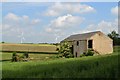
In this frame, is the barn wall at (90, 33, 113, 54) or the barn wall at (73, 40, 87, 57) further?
the barn wall at (73, 40, 87, 57)

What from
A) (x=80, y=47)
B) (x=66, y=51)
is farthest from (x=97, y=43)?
(x=66, y=51)

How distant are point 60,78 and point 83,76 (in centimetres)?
142

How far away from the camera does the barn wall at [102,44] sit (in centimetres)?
7362

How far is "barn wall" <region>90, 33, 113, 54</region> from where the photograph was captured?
73.6 metres

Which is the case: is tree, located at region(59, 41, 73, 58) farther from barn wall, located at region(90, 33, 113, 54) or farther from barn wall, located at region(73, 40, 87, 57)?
barn wall, located at region(90, 33, 113, 54)

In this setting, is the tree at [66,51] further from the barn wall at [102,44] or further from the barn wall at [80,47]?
the barn wall at [102,44]

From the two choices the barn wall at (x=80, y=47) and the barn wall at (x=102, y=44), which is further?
the barn wall at (x=80, y=47)

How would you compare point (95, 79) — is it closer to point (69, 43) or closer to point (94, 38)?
point (94, 38)

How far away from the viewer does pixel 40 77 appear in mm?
18703

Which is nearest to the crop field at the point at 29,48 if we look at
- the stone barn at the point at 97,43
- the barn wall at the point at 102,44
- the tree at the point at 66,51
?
the tree at the point at 66,51

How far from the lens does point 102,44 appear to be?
74438 millimetres

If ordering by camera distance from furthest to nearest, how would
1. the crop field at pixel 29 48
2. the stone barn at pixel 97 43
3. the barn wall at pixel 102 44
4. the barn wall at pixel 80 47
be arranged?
1. the crop field at pixel 29 48
2. the barn wall at pixel 80 47
3. the barn wall at pixel 102 44
4. the stone barn at pixel 97 43

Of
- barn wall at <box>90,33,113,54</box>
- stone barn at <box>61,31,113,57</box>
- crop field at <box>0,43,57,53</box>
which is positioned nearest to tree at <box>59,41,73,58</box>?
stone barn at <box>61,31,113,57</box>

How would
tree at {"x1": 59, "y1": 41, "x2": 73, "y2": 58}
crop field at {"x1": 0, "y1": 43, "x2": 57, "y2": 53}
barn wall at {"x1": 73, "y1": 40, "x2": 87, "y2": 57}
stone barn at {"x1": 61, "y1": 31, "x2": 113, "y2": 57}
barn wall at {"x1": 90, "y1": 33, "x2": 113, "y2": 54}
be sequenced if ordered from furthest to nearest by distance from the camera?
crop field at {"x1": 0, "y1": 43, "x2": 57, "y2": 53}, barn wall at {"x1": 73, "y1": 40, "x2": 87, "y2": 57}, tree at {"x1": 59, "y1": 41, "x2": 73, "y2": 58}, barn wall at {"x1": 90, "y1": 33, "x2": 113, "y2": 54}, stone barn at {"x1": 61, "y1": 31, "x2": 113, "y2": 57}
